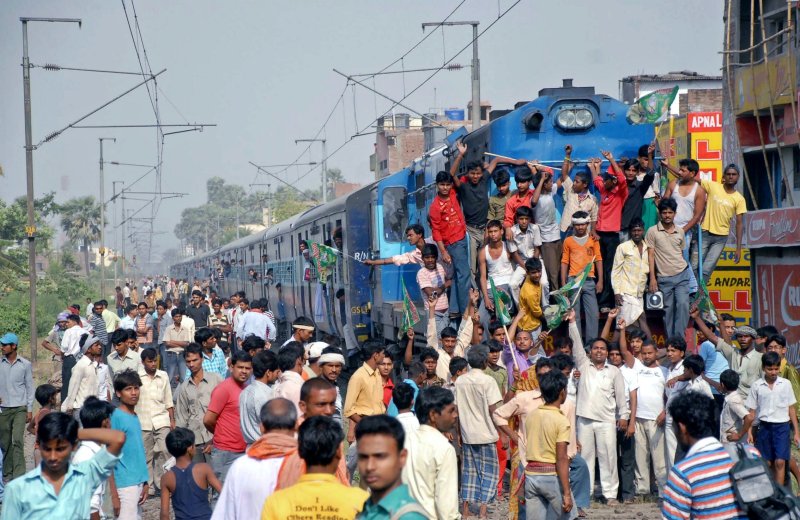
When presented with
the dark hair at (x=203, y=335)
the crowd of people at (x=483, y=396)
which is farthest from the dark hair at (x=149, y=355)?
the dark hair at (x=203, y=335)

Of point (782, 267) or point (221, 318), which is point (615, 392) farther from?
point (221, 318)

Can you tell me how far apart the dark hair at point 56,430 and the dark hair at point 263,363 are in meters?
2.70

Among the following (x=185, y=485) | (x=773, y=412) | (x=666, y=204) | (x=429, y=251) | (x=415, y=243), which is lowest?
(x=185, y=485)

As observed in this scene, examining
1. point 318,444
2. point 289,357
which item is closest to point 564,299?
point 289,357

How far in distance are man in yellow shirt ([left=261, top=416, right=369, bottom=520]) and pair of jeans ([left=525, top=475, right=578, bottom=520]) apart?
3124mm

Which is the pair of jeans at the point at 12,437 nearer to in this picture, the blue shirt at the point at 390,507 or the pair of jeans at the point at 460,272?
the pair of jeans at the point at 460,272

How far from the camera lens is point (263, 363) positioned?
323 inches

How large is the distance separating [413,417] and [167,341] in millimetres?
8952

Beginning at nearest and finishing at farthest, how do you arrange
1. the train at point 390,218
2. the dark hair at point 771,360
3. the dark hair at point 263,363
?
the dark hair at point 263,363 → the dark hair at point 771,360 → the train at point 390,218

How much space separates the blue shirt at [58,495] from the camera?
5266 mm

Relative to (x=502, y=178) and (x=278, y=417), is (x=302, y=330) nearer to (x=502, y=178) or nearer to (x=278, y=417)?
(x=502, y=178)

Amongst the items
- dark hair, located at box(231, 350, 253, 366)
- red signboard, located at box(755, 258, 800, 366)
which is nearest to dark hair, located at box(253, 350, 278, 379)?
dark hair, located at box(231, 350, 253, 366)

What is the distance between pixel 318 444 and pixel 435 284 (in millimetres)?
8645

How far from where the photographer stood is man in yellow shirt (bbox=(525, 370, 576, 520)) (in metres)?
7.34
